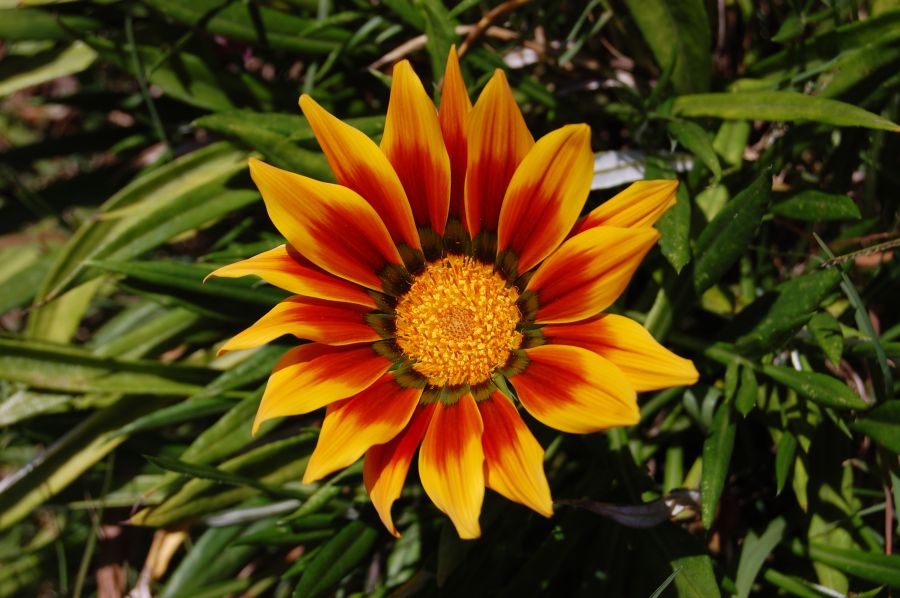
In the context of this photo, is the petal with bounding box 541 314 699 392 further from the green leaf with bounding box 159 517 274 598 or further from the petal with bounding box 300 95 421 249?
the green leaf with bounding box 159 517 274 598

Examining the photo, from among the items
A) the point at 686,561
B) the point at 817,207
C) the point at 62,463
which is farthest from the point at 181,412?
the point at 817,207

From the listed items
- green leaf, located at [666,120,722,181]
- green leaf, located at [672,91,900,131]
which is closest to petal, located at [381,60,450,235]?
green leaf, located at [666,120,722,181]

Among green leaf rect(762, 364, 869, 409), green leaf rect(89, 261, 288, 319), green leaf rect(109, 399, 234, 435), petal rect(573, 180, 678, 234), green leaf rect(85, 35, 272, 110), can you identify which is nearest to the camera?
petal rect(573, 180, 678, 234)

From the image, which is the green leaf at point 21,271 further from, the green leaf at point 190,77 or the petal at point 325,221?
the petal at point 325,221

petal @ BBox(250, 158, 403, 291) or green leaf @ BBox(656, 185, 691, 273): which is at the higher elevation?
petal @ BBox(250, 158, 403, 291)

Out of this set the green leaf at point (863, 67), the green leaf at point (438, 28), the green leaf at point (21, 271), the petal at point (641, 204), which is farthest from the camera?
the green leaf at point (21, 271)

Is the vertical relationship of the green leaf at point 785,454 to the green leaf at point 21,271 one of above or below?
above

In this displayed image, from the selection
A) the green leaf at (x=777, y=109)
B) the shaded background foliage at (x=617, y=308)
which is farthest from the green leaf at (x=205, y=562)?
the green leaf at (x=777, y=109)

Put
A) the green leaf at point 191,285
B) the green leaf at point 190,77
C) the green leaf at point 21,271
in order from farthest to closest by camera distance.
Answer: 1. the green leaf at point 21,271
2. the green leaf at point 190,77
3. the green leaf at point 191,285
